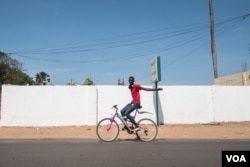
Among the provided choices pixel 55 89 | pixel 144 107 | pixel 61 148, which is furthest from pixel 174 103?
pixel 61 148

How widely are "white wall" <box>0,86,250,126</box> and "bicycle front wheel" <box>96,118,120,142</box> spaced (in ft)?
19.9

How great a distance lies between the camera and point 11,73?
50.6 m

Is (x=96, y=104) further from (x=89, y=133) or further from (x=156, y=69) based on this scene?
(x=156, y=69)

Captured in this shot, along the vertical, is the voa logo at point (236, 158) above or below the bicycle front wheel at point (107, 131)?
below

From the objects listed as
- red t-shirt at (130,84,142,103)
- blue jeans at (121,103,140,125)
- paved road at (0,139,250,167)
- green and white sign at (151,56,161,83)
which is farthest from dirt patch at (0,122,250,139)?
paved road at (0,139,250,167)

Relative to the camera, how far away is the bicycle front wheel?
11562mm

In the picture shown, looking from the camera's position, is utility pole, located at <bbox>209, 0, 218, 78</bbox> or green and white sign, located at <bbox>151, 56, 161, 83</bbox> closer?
green and white sign, located at <bbox>151, 56, 161, 83</bbox>

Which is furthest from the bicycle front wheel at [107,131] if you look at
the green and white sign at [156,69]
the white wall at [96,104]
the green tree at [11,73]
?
the green tree at [11,73]

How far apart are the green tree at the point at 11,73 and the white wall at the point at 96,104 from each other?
87.1 feet

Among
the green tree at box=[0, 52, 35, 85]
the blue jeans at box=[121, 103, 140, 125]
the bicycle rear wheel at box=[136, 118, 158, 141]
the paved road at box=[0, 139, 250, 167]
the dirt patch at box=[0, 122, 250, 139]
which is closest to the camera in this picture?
the paved road at box=[0, 139, 250, 167]

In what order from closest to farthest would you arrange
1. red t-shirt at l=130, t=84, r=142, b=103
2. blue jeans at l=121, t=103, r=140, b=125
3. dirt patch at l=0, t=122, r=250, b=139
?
blue jeans at l=121, t=103, r=140, b=125 < red t-shirt at l=130, t=84, r=142, b=103 < dirt patch at l=0, t=122, r=250, b=139

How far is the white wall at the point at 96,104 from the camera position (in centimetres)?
1719

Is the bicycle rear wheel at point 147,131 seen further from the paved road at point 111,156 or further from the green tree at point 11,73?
the green tree at point 11,73

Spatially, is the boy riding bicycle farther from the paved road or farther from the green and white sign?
the green and white sign
